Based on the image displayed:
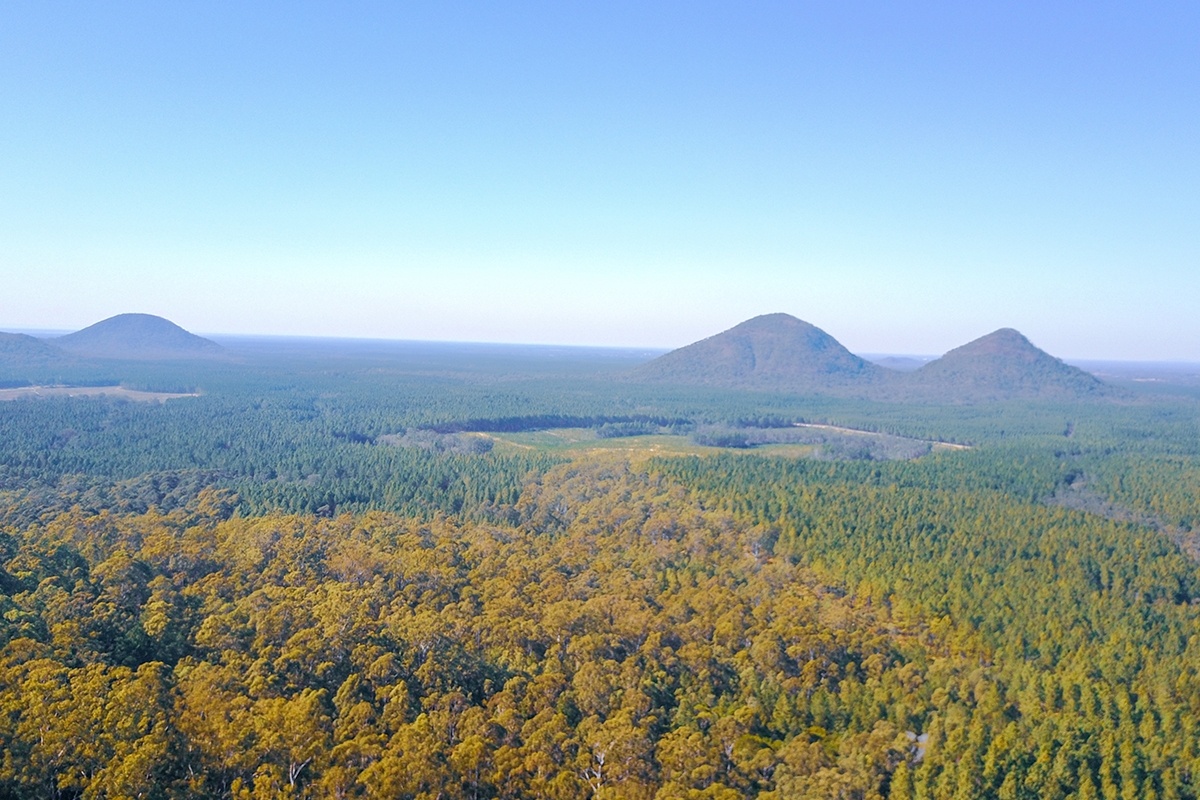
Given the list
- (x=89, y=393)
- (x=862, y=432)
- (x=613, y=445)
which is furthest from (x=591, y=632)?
(x=89, y=393)

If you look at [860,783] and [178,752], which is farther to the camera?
[860,783]

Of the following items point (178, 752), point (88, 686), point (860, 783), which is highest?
point (88, 686)

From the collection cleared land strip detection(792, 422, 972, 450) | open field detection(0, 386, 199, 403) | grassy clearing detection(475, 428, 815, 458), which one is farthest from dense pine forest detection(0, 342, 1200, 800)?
open field detection(0, 386, 199, 403)

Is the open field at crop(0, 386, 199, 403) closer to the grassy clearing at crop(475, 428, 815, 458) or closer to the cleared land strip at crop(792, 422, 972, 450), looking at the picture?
the grassy clearing at crop(475, 428, 815, 458)

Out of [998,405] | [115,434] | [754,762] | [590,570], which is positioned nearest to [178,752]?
[754,762]

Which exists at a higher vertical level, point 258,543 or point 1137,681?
point 258,543

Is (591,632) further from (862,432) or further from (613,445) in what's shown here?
(862,432)

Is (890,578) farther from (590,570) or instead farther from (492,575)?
(492,575)
